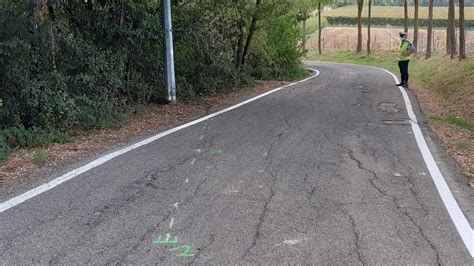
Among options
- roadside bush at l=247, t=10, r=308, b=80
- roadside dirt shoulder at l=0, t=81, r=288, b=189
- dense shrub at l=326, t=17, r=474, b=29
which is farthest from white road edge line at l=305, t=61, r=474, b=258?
dense shrub at l=326, t=17, r=474, b=29

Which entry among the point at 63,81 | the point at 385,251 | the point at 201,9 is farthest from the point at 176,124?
the point at 385,251

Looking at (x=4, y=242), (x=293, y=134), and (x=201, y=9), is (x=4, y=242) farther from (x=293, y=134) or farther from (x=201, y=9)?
(x=201, y=9)

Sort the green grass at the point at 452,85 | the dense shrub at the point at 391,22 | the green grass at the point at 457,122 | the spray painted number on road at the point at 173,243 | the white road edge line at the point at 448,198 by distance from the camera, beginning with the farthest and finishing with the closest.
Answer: the dense shrub at the point at 391,22 → the green grass at the point at 452,85 → the green grass at the point at 457,122 → the white road edge line at the point at 448,198 → the spray painted number on road at the point at 173,243

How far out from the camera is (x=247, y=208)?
4.98 meters

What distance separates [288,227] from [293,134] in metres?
4.14

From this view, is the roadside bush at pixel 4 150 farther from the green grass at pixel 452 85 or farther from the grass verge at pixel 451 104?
the green grass at pixel 452 85

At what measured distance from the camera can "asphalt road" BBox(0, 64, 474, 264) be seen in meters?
4.02

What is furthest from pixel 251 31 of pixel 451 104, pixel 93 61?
pixel 93 61

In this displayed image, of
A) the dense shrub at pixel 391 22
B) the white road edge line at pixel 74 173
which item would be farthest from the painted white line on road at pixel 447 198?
the dense shrub at pixel 391 22

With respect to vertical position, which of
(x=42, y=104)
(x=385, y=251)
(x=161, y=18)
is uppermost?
(x=161, y=18)

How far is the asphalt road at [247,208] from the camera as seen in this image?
4.02 metres

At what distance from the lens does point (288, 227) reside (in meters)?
4.52

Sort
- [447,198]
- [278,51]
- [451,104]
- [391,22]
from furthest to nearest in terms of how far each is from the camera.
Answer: [391,22] → [278,51] → [451,104] → [447,198]

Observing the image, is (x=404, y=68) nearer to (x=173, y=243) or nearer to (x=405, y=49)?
(x=405, y=49)
